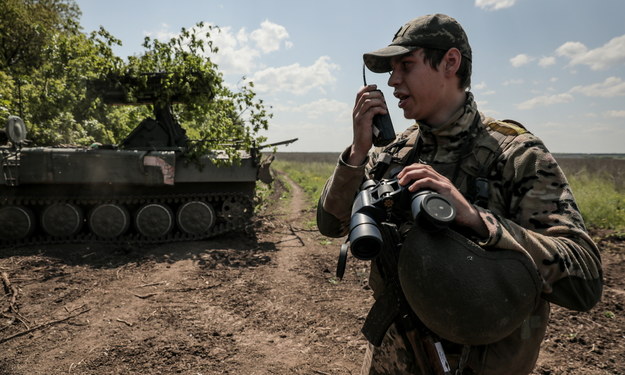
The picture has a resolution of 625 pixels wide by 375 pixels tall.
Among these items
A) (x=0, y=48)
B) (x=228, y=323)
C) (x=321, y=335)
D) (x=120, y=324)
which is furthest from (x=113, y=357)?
(x=0, y=48)

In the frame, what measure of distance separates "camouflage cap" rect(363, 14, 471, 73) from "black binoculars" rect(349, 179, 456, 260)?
27.7 inches

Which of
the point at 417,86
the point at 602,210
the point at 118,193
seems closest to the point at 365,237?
the point at 417,86

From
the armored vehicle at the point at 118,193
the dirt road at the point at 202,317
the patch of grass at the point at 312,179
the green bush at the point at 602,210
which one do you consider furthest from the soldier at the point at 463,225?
the patch of grass at the point at 312,179

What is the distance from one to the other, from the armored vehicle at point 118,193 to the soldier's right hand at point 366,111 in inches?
319

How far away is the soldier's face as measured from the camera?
1809 millimetres

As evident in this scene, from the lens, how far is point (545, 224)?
4.85 ft

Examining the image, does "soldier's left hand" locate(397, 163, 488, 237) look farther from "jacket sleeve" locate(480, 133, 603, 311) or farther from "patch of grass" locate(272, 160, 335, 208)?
"patch of grass" locate(272, 160, 335, 208)

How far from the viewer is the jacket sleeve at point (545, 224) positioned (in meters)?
1.34

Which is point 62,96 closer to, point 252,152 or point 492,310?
point 252,152

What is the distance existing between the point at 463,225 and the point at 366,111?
692 millimetres

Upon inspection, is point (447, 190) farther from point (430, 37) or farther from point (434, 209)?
point (430, 37)

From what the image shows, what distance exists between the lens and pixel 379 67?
6.89 ft

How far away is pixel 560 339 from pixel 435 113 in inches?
169

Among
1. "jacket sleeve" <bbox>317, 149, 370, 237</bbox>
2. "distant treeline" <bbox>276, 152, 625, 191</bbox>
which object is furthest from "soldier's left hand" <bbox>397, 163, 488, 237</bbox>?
"distant treeline" <bbox>276, 152, 625, 191</bbox>
